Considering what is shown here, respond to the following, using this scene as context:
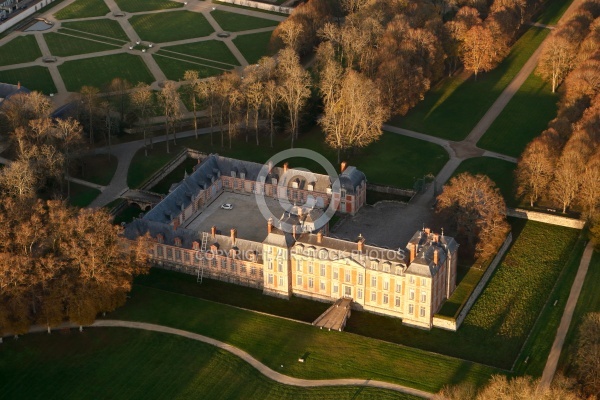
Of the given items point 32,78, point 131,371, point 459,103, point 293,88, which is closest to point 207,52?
point 32,78

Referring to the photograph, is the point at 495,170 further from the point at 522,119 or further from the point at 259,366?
the point at 259,366

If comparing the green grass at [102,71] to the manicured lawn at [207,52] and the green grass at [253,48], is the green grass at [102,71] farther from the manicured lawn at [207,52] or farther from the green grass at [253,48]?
the green grass at [253,48]

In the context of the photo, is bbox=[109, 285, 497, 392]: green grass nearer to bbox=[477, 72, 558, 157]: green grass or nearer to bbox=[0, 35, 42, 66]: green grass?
bbox=[477, 72, 558, 157]: green grass

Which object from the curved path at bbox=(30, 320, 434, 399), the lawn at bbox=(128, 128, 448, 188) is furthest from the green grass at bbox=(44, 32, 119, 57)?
→ the curved path at bbox=(30, 320, 434, 399)

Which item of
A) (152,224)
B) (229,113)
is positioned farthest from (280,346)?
(229,113)

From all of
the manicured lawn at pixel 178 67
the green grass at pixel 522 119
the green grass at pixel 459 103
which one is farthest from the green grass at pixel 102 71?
the green grass at pixel 522 119

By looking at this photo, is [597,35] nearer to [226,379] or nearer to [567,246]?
[567,246]
